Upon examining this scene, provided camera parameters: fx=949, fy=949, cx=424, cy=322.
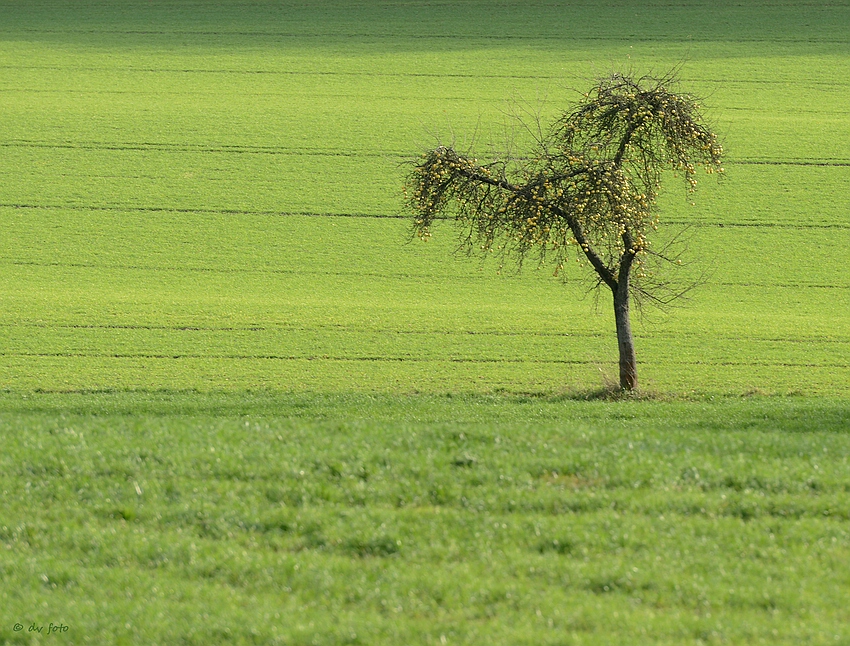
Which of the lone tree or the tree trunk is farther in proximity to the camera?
the tree trunk

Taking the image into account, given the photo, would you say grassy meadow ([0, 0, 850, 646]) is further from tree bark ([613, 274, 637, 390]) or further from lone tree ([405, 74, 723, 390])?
lone tree ([405, 74, 723, 390])

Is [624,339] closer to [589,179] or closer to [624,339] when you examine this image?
[624,339]

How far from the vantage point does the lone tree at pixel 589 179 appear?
62.8 feet

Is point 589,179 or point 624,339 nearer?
point 589,179

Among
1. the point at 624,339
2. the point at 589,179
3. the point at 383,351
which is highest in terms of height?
the point at 589,179

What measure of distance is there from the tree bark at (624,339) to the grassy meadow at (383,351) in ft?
3.37

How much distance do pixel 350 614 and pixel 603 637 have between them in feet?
6.59

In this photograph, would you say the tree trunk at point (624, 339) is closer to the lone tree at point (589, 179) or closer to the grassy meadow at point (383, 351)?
the lone tree at point (589, 179)

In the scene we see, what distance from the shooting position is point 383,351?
2420cm

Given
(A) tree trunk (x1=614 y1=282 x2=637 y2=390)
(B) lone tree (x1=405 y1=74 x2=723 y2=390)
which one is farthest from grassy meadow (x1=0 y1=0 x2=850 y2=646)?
(B) lone tree (x1=405 y1=74 x2=723 y2=390)

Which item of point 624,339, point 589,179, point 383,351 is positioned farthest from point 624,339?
point 383,351

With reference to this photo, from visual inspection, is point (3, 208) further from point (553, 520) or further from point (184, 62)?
point (553, 520)

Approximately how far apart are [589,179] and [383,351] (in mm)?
7631

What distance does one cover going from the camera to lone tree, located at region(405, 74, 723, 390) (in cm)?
1914
